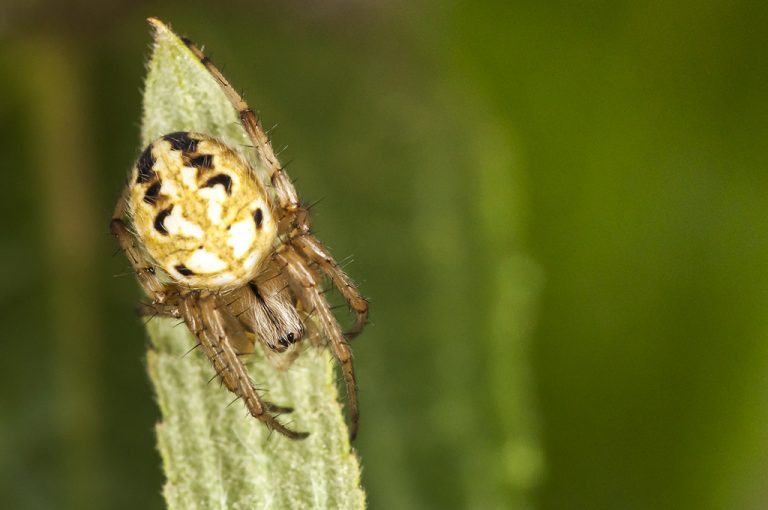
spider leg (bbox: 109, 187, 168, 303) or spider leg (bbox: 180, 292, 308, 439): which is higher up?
spider leg (bbox: 109, 187, 168, 303)

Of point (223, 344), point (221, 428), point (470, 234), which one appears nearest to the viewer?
point (221, 428)

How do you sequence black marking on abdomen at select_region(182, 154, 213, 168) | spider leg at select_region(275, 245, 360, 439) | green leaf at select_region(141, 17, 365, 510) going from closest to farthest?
green leaf at select_region(141, 17, 365, 510)
black marking on abdomen at select_region(182, 154, 213, 168)
spider leg at select_region(275, 245, 360, 439)

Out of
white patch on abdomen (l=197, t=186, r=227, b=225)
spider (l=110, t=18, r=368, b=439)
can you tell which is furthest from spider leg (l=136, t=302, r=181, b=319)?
white patch on abdomen (l=197, t=186, r=227, b=225)

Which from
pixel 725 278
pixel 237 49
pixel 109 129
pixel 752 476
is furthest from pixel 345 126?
pixel 752 476

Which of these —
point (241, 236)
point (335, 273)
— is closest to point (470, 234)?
point (335, 273)

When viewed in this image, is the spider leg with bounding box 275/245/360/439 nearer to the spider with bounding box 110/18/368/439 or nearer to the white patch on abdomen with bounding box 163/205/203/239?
the spider with bounding box 110/18/368/439

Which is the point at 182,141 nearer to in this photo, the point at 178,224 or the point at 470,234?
the point at 178,224

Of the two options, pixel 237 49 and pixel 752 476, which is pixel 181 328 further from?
pixel 752 476
